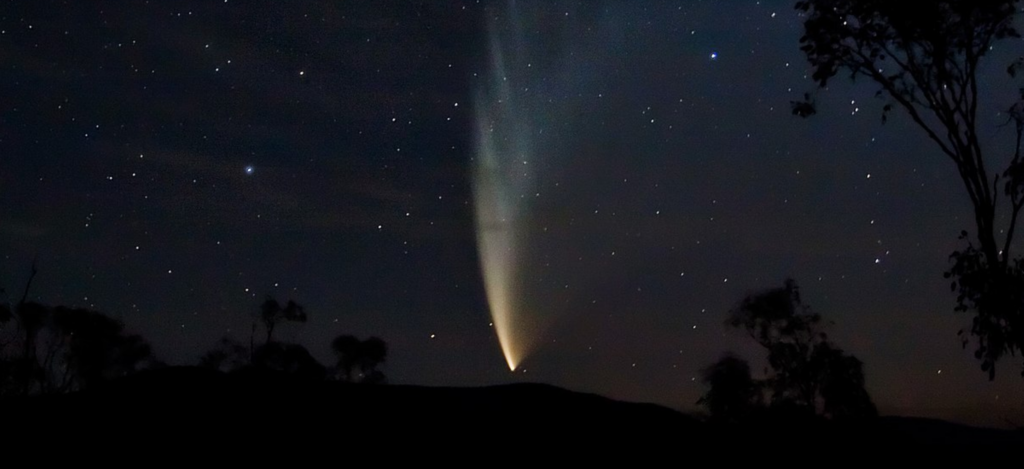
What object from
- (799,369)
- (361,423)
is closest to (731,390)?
(799,369)

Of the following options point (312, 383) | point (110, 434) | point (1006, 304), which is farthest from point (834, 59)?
point (110, 434)

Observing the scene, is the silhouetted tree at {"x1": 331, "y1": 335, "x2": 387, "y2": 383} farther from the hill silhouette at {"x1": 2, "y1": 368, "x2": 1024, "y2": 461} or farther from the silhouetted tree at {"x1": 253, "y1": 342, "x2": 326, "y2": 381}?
the hill silhouette at {"x1": 2, "y1": 368, "x2": 1024, "y2": 461}

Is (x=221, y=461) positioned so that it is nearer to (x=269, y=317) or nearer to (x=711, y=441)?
(x=711, y=441)

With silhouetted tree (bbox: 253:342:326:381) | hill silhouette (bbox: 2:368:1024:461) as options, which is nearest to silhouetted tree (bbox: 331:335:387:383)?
silhouetted tree (bbox: 253:342:326:381)

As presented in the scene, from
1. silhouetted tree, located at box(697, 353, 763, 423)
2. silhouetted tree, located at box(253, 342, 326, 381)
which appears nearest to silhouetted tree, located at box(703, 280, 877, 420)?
silhouetted tree, located at box(697, 353, 763, 423)

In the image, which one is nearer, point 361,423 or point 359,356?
point 361,423

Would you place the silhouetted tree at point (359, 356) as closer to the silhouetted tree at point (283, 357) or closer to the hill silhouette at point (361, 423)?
the silhouetted tree at point (283, 357)

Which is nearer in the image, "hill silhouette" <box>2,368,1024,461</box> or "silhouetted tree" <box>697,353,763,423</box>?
"hill silhouette" <box>2,368,1024,461</box>

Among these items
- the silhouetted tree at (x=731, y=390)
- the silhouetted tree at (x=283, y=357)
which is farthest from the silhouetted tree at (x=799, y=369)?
the silhouetted tree at (x=283, y=357)

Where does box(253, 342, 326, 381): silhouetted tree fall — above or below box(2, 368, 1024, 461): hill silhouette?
above

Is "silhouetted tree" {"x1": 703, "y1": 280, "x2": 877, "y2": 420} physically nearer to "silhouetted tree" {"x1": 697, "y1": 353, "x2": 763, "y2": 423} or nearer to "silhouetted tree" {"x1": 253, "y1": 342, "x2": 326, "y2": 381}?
"silhouetted tree" {"x1": 697, "y1": 353, "x2": 763, "y2": 423}

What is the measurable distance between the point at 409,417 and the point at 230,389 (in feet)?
9.21

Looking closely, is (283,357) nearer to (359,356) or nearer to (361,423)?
(359,356)

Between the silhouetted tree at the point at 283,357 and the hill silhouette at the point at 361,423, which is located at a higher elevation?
the silhouetted tree at the point at 283,357
